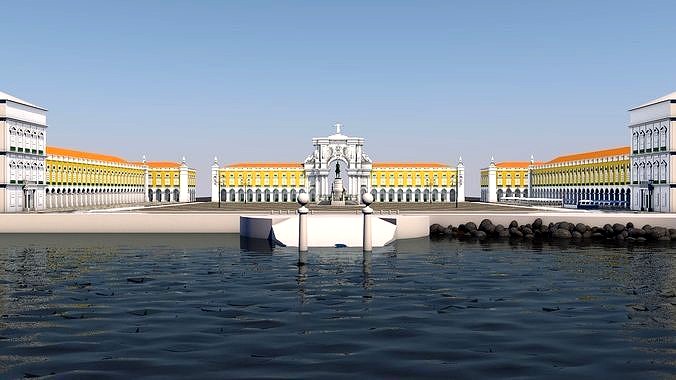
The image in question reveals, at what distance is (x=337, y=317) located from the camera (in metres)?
18.7

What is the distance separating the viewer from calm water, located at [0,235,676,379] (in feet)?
44.8

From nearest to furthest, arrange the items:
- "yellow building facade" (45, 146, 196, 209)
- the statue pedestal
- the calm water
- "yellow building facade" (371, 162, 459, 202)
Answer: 1. the calm water
2. the statue pedestal
3. "yellow building facade" (45, 146, 196, 209)
4. "yellow building facade" (371, 162, 459, 202)

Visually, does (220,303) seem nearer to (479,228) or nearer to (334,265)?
(334,265)

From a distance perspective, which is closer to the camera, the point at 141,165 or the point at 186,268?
the point at 186,268

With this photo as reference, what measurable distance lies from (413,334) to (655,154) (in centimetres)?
7307

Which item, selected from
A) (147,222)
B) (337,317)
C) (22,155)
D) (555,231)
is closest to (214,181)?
(22,155)

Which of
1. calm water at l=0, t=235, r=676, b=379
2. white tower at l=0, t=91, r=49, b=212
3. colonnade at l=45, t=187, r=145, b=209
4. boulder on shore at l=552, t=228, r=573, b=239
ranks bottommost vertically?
calm water at l=0, t=235, r=676, b=379

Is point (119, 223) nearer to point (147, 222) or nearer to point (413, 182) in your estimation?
point (147, 222)

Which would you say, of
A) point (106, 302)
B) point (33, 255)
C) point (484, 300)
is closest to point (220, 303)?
point (106, 302)

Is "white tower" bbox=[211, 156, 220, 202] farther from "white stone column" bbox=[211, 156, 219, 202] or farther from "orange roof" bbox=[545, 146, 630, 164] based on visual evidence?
"orange roof" bbox=[545, 146, 630, 164]

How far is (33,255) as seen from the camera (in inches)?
1432

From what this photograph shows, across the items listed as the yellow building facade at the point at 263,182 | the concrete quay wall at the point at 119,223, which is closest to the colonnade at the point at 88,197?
the yellow building facade at the point at 263,182

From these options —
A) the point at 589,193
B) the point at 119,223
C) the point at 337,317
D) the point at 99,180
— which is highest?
the point at 99,180

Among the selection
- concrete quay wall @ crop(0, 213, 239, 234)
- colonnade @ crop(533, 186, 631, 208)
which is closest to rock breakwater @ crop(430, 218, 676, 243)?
concrete quay wall @ crop(0, 213, 239, 234)
